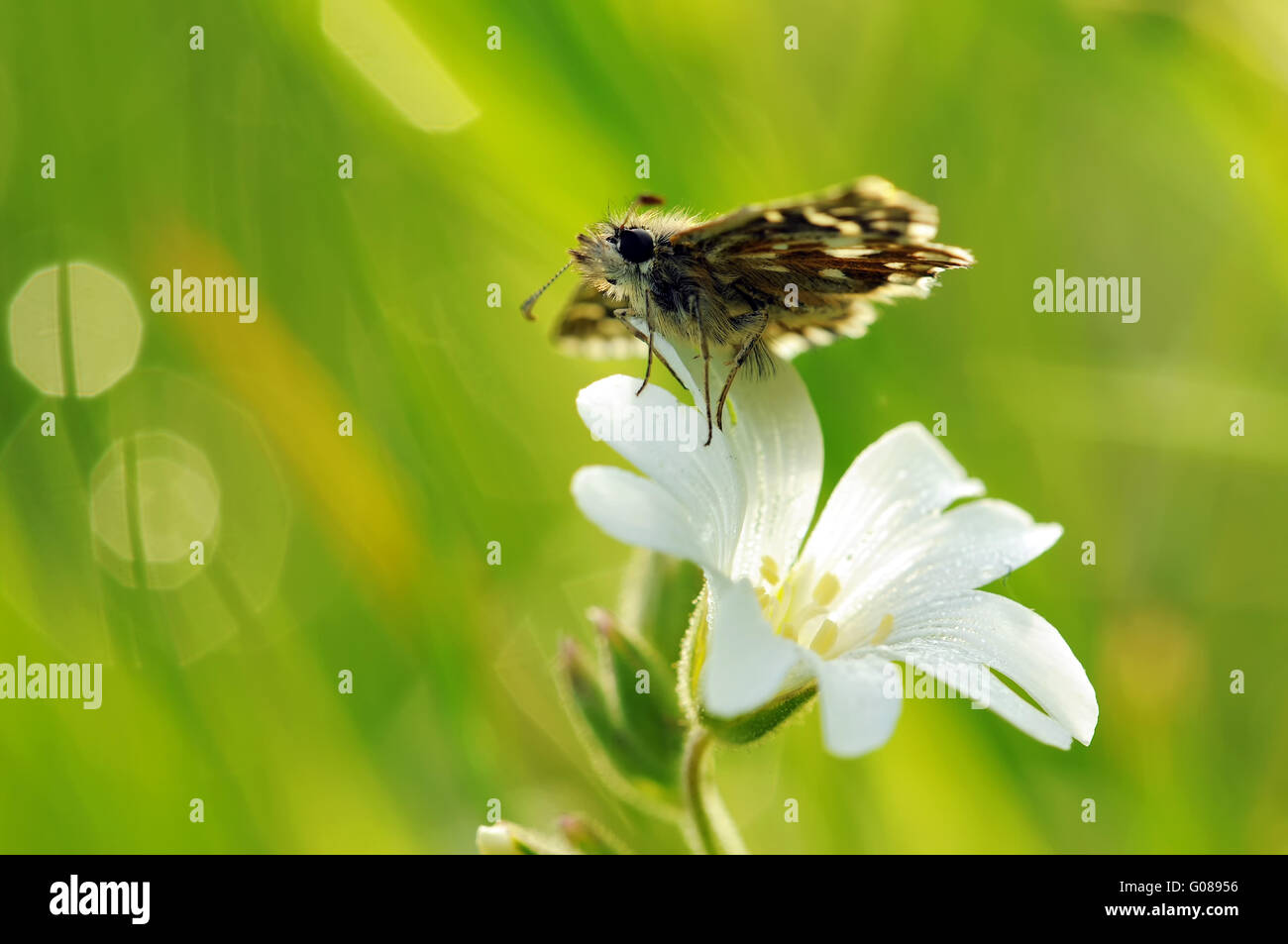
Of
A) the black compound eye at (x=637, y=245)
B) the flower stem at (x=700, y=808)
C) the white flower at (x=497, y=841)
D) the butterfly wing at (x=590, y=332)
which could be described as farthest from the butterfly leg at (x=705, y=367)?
the white flower at (x=497, y=841)

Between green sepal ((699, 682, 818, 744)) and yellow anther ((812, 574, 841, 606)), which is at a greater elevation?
Answer: yellow anther ((812, 574, 841, 606))

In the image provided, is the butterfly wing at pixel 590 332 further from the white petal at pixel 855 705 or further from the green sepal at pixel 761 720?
the white petal at pixel 855 705

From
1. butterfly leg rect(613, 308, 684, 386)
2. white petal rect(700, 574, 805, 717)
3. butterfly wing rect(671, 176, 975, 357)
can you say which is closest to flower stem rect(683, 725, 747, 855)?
white petal rect(700, 574, 805, 717)

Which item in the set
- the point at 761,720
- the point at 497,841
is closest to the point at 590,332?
the point at 761,720

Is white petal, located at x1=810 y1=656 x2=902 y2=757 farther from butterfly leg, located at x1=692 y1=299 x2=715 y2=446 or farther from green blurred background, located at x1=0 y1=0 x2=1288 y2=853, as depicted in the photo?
green blurred background, located at x1=0 y1=0 x2=1288 y2=853
